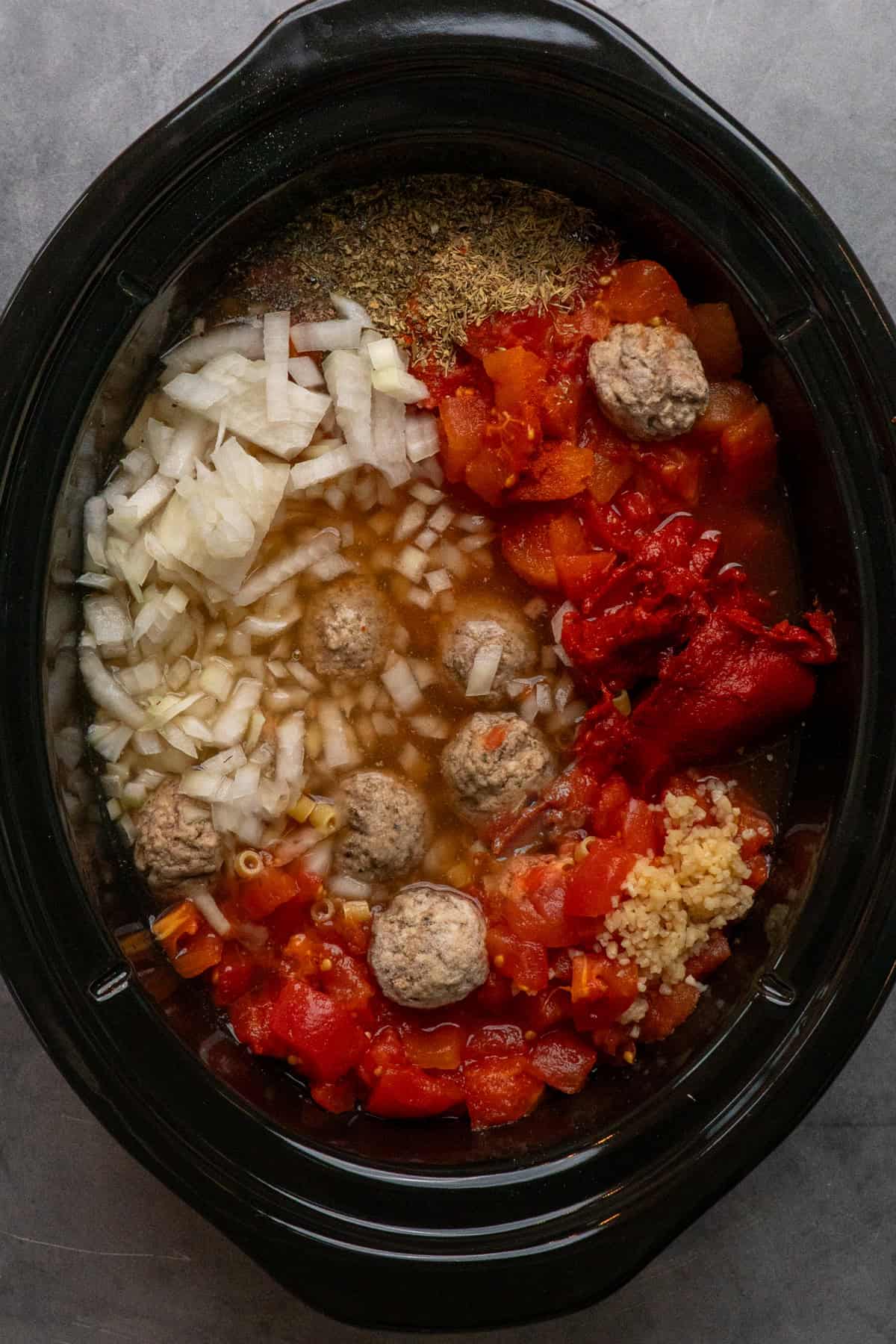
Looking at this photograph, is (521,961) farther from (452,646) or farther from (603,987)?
(452,646)

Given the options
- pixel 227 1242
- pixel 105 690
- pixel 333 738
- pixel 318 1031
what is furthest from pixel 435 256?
pixel 227 1242

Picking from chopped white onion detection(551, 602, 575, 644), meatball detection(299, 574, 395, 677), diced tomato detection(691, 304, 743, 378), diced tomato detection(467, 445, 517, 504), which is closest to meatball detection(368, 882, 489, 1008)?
meatball detection(299, 574, 395, 677)

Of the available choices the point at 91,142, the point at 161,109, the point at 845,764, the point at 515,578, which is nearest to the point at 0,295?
the point at 91,142

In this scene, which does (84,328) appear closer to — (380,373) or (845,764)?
(380,373)

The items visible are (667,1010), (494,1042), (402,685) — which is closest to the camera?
(667,1010)

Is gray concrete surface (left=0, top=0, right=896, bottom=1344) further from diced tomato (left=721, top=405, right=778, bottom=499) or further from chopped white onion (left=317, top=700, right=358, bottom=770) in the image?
chopped white onion (left=317, top=700, right=358, bottom=770)

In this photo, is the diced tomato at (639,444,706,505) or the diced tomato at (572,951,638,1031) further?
the diced tomato at (639,444,706,505)
